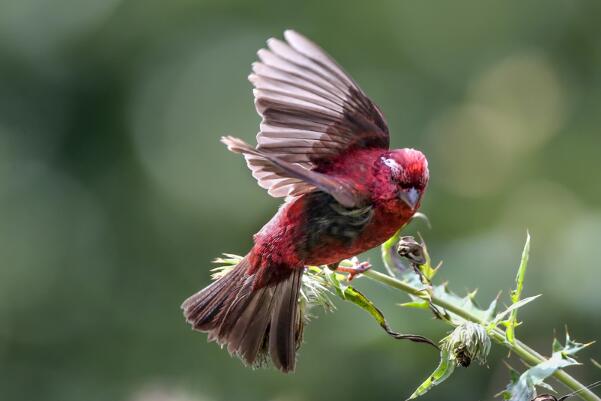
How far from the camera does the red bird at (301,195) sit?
3.59 metres

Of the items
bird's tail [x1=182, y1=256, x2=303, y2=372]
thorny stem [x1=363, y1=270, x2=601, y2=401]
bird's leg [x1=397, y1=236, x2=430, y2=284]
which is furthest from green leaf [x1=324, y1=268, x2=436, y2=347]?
bird's tail [x1=182, y1=256, x2=303, y2=372]

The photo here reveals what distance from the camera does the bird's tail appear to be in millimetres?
3625

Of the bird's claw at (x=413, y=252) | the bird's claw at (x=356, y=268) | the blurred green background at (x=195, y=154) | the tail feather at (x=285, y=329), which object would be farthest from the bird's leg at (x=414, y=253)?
the blurred green background at (x=195, y=154)

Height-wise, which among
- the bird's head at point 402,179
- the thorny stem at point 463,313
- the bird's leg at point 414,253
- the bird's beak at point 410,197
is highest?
the bird's head at point 402,179

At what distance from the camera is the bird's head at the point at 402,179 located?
11.7 ft

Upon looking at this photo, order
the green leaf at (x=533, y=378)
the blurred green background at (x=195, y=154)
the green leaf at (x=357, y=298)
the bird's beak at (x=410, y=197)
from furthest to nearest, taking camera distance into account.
A: the blurred green background at (x=195, y=154)
the bird's beak at (x=410, y=197)
the green leaf at (x=357, y=298)
the green leaf at (x=533, y=378)

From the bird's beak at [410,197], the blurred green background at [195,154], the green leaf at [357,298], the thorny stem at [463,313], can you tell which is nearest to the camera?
the thorny stem at [463,313]

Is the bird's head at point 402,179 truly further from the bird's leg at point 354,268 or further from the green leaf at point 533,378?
the green leaf at point 533,378

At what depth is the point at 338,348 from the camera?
6082 mm

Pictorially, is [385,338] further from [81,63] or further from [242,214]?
[81,63]

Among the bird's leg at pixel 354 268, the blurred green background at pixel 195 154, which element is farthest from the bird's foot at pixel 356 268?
the blurred green background at pixel 195 154

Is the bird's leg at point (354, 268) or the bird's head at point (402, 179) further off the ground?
the bird's head at point (402, 179)

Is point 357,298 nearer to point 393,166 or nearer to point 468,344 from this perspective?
point 468,344

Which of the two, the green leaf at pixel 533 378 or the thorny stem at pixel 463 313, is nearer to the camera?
the green leaf at pixel 533 378
